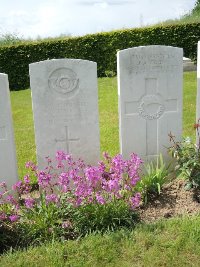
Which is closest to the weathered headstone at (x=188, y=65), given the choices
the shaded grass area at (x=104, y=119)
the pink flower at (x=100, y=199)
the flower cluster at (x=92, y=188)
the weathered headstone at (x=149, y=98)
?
the shaded grass area at (x=104, y=119)

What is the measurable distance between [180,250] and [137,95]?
2.08 m

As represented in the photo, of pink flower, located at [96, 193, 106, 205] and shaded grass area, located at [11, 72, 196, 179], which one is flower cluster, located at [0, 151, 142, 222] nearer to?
pink flower, located at [96, 193, 106, 205]

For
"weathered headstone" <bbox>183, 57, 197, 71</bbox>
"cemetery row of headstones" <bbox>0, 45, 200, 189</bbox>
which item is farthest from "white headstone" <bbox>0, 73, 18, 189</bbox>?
"weathered headstone" <bbox>183, 57, 197, 71</bbox>

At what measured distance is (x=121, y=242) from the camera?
3406 mm

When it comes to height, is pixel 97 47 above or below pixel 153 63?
above

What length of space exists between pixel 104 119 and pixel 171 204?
14.7 ft

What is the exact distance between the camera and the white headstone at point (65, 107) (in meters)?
4.42

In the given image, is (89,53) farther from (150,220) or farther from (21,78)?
(150,220)

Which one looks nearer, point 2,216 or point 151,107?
point 2,216

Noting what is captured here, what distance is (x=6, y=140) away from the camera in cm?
447

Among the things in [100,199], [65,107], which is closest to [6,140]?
[65,107]

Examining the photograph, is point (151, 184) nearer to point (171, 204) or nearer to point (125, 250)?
point (171, 204)

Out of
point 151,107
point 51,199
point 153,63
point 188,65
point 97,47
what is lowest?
point 51,199

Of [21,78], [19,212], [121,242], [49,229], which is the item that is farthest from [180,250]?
[21,78]
